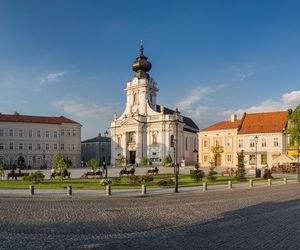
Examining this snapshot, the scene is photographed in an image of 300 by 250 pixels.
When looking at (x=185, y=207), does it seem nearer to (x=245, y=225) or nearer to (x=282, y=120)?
(x=245, y=225)

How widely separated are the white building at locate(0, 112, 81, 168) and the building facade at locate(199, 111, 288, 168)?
33901 mm

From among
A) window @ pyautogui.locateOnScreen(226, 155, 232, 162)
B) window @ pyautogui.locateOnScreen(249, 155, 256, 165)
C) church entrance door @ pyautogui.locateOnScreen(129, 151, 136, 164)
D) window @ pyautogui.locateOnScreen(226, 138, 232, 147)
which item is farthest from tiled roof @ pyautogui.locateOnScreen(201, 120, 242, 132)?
church entrance door @ pyautogui.locateOnScreen(129, 151, 136, 164)

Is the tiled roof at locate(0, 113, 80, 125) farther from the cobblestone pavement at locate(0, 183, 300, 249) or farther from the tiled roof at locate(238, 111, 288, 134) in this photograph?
the cobblestone pavement at locate(0, 183, 300, 249)

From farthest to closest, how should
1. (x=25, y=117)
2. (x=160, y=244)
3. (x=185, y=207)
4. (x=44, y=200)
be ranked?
1. (x=25, y=117)
2. (x=44, y=200)
3. (x=185, y=207)
4. (x=160, y=244)

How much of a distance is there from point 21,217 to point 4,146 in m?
67.8

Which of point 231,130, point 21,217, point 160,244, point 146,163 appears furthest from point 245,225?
point 146,163

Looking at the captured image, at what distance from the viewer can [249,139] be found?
60.3m

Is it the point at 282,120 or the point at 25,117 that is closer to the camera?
the point at 282,120

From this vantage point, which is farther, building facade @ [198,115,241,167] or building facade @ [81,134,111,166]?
building facade @ [81,134,111,166]

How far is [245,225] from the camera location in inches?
491

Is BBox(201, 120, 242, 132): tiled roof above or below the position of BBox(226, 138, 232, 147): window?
above

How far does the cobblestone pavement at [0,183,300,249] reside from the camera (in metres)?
9.80

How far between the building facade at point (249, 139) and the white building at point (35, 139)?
33.9m

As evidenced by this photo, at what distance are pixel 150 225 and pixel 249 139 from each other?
51.0 meters
